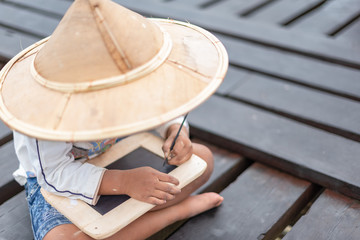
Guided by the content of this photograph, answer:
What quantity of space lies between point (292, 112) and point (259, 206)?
0.44m

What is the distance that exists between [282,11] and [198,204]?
1.37 m

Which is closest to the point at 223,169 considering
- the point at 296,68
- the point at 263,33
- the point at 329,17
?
the point at 296,68

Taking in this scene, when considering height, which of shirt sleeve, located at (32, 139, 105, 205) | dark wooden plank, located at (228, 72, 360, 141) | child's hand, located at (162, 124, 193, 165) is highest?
shirt sleeve, located at (32, 139, 105, 205)

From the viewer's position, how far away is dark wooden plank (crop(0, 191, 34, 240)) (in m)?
1.12

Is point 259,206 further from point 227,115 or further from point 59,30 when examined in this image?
point 59,30

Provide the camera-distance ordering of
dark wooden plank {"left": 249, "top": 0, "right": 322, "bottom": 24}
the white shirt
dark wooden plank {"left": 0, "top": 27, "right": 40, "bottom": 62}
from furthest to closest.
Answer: dark wooden plank {"left": 249, "top": 0, "right": 322, "bottom": 24}, dark wooden plank {"left": 0, "top": 27, "right": 40, "bottom": 62}, the white shirt

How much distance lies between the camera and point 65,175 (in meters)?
0.97

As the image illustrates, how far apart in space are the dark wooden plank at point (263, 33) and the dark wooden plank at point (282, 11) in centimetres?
10

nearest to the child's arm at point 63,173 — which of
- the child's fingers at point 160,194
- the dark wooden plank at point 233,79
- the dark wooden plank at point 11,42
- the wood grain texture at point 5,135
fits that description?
the child's fingers at point 160,194

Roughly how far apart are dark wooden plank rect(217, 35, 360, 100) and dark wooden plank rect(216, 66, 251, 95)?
0.14 ft

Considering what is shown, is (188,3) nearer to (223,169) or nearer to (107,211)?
(223,169)

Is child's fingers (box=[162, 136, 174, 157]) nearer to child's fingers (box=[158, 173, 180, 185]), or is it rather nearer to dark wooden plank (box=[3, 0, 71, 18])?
child's fingers (box=[158, 173, 180, 185])

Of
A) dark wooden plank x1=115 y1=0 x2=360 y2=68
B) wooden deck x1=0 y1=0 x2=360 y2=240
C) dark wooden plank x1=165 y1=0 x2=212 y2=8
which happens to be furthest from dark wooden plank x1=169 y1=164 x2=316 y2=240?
dark wooden plank x1=165 y1=0 x2=212 y2=8

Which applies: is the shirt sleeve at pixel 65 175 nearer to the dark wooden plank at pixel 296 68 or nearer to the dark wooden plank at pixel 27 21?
the dark wooden plank at pixel 296 68
